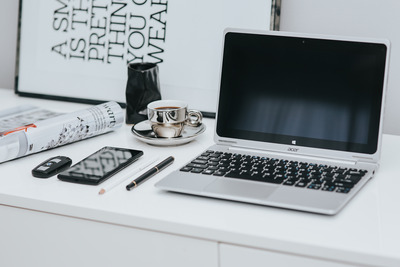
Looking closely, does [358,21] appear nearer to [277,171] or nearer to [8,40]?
[277,171]

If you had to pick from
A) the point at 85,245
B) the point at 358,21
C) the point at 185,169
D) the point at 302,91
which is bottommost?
the point at 85,245

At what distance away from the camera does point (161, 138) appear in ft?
3.34

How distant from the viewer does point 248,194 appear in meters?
0.78

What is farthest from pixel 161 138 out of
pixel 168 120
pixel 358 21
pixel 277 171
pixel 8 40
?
pixel 8 40

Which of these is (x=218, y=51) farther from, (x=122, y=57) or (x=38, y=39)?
(x=38, y=39)

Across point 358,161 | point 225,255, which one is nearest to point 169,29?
point 358,161

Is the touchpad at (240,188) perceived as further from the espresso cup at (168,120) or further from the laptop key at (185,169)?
→ the espresso cup at (168,120)

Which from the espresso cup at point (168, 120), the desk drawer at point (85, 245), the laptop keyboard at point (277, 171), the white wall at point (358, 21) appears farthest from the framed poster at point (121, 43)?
the desk drawer at point (85, 245)

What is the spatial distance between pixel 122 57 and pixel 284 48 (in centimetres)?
44

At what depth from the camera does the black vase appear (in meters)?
1.14

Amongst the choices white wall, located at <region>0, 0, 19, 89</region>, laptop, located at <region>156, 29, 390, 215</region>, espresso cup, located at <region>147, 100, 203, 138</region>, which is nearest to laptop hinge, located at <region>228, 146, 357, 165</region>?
laptop, located at <region>156, 29, 390, 215</region>

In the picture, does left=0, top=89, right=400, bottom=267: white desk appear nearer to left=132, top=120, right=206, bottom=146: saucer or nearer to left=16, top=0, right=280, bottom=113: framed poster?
left=132, top=120, right=206, bottom=146: saucer

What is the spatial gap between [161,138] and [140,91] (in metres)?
0.16

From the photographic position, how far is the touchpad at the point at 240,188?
78 centimetres
